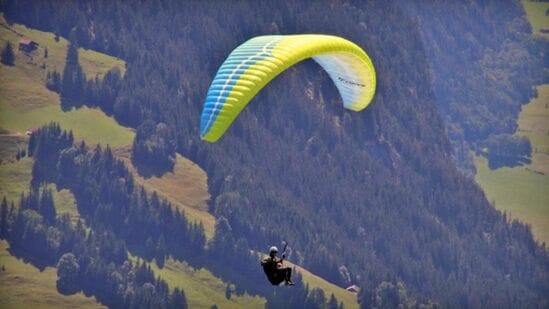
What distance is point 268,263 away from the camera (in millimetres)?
99250

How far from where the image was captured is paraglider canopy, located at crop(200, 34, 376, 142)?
11350cm

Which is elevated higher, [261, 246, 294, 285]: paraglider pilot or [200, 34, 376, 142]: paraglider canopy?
[200, 34, 376, 142]: paraglider canopy

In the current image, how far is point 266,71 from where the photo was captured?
116 meters

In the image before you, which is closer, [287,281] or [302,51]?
[287,281]

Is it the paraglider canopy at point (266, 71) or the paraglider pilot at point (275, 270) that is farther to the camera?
the paraglider canopy at point (266, 71)

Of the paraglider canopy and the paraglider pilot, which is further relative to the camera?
the paraglider canopy

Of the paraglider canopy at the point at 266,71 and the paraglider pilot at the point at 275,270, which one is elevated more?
the paraglider canopy at the point at 266,71

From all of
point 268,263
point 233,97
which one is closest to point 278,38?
point 233,97

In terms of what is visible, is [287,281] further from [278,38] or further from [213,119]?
[278,38]

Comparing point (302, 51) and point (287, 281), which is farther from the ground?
point (302, 51)

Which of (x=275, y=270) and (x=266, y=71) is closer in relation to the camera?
(x=275, y=270)

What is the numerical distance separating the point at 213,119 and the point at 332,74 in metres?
21.4

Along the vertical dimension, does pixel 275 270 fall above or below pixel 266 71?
below

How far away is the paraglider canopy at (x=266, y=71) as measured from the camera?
113500mm
